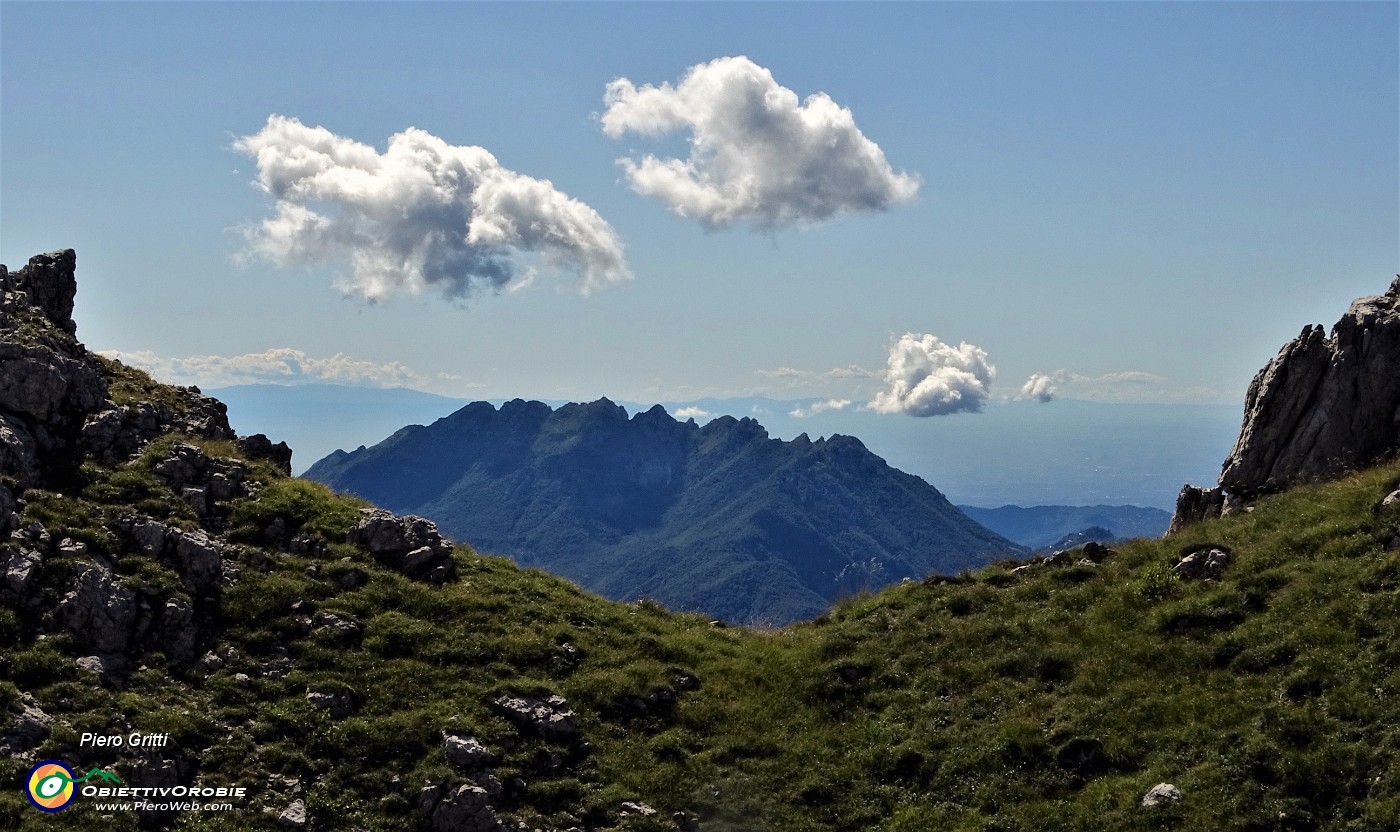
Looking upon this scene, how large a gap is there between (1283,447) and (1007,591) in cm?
1422

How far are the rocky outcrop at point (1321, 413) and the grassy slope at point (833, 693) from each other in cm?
365

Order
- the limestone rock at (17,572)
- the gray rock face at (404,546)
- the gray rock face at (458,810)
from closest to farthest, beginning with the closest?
the gray rock face at (458,810), the limestone rock at (17,572), the gray rock face at (404,546)

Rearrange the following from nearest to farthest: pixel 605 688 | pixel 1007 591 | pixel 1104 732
→ 1. pixel 1104 732
2. pixel 605 688
3. pixel 1007 591

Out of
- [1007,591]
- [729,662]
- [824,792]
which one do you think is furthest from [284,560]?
[1007,591]

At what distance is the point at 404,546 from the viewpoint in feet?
119

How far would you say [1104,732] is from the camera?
86.9 feet

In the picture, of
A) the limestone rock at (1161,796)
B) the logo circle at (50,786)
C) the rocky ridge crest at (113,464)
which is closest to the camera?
the logo circle at (50,786)

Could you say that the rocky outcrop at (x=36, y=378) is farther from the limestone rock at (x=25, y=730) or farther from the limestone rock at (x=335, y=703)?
the limestone rock at (x=335, y=703)

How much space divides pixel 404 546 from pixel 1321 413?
37.3m

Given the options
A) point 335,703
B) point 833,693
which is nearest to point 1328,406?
point 833,693

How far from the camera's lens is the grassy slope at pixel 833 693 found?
2408cm

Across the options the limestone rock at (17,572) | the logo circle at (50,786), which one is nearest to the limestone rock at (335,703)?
the logo circle at (50,786)

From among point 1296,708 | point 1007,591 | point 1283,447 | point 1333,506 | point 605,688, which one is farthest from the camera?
point 1283,447

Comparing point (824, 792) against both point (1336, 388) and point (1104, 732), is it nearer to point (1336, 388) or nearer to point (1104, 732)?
point (1104, 732)
